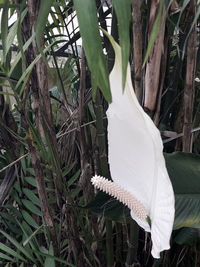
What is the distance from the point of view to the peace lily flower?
0.34 m

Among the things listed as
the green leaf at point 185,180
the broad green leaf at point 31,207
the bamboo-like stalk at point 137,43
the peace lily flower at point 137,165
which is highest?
the bamboo-like stalk at point 137,43

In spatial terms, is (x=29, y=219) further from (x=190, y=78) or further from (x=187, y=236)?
(x=190, y=78)

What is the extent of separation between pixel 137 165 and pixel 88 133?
35cm

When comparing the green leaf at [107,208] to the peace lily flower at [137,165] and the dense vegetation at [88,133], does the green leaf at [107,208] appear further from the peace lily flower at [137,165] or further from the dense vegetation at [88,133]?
the peace lily flower at [137,165]

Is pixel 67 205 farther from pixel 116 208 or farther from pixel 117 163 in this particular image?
pixel 117 163

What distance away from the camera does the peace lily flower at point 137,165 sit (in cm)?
34

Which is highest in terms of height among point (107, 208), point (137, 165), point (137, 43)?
point (137, 43)

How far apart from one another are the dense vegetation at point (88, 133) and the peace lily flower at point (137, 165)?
4cm

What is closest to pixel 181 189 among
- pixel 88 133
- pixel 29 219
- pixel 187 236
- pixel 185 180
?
pixel 185 180

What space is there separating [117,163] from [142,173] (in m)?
0.04

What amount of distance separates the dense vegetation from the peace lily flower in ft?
0.12

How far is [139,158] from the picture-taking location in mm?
376

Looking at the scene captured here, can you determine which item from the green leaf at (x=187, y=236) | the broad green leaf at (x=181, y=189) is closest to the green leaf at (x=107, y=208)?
the broad green leaf at (x=181, y=189)

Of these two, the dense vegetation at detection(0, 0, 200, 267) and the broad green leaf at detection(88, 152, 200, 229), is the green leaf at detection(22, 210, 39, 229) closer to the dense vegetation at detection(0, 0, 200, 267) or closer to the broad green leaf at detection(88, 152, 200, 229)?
the dense vegetation at detection(0, 0, 200, 267)
